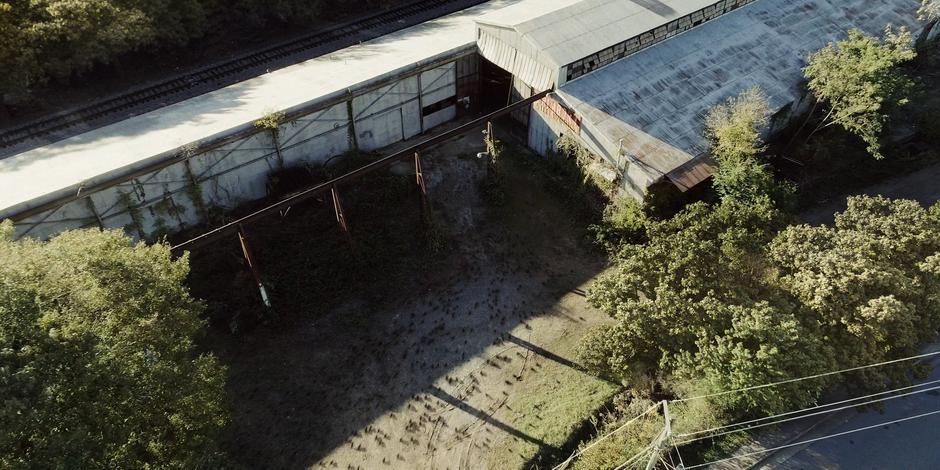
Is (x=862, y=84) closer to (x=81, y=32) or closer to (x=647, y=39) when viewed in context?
(x=647, y=39)

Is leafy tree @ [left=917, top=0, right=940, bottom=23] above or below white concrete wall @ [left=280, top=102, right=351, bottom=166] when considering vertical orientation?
above

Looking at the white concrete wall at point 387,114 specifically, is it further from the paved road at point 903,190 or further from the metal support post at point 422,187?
the paved road at point 903,190

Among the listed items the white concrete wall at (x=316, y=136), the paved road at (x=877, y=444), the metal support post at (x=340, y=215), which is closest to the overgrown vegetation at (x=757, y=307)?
the paved road at (x=877, y=444)

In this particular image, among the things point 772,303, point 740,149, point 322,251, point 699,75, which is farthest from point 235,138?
point 699,75

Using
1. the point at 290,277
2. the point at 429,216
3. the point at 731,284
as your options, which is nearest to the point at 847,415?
the point at 731,284

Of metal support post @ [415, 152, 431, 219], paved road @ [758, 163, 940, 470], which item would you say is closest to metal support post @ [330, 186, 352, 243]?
metal support post @ [415, 152, 431, 219]

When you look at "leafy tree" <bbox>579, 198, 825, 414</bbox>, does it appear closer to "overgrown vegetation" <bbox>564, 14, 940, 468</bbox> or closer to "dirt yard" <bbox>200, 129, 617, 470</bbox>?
"overgrown vegetation" <bbox>564, 14, 940, 468</bbox>
